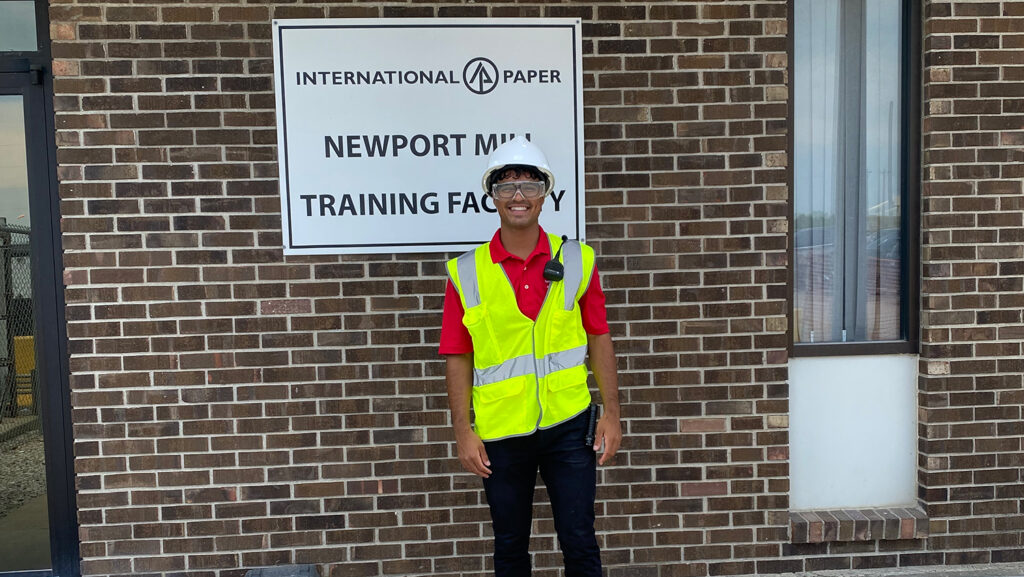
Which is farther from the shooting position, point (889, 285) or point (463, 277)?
point (889, 285)

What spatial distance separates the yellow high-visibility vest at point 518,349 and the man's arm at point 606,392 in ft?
0.47

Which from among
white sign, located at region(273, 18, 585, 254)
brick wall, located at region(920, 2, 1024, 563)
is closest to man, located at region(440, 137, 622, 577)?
white sign, located at region(273, 18, 585, 254)

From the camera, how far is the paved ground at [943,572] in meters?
3.83

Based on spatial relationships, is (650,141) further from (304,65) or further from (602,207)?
(304,65)

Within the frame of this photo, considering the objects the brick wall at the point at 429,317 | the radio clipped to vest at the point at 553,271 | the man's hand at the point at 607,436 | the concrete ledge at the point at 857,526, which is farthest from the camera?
the concrete ledge at the point at 857,526

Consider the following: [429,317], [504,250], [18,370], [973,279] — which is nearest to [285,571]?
[429,317]

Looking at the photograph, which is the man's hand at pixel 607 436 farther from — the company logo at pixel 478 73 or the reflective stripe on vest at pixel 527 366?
the company logo at pixel 478 73

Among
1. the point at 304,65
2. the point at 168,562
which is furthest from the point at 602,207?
the point at 168,562

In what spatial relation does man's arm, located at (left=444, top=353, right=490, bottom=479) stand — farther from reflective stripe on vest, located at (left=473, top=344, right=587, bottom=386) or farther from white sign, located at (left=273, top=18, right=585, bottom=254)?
white sign, located at (left=273, top=18, right=585, bottom=254)

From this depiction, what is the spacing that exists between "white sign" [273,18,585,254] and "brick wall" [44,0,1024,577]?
0.09 m

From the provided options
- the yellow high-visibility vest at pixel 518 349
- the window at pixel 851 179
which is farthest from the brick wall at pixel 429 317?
the yellow high-visibility vest at pixel 518 349

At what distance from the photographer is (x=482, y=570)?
3.77 m

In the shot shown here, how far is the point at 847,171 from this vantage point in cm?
401

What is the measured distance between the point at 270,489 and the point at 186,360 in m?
0.73
